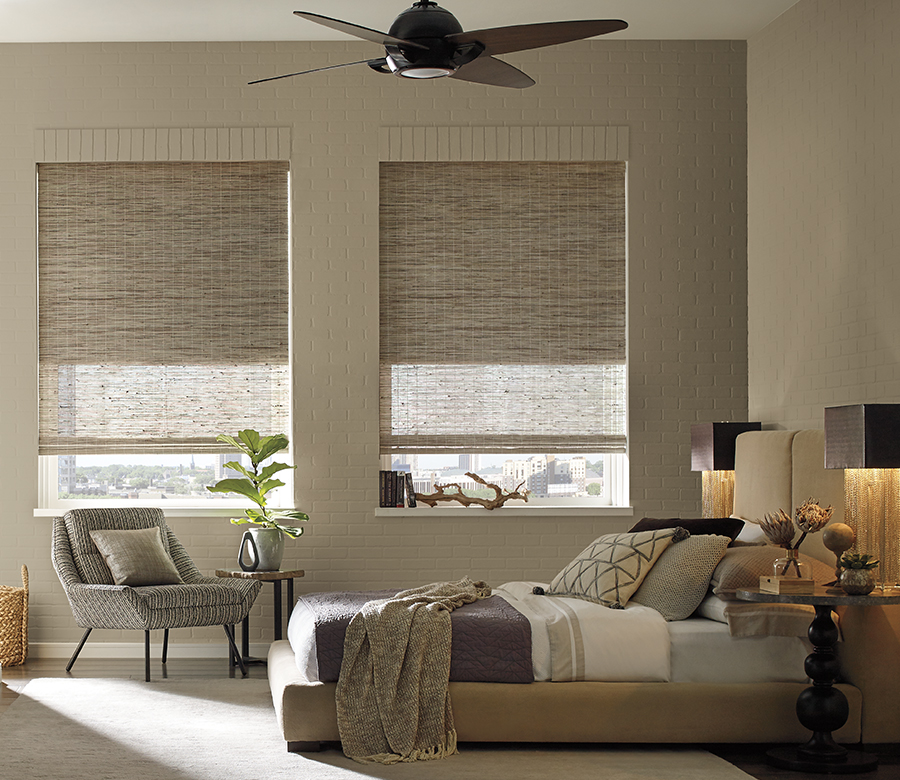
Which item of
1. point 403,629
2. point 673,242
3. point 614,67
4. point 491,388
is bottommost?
point 403,629

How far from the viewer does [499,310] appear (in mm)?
6410

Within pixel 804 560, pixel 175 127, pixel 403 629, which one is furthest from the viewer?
pixel 175 127

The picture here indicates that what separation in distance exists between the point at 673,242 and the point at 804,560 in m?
2.69

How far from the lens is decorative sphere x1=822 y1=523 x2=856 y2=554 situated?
4.04 metres

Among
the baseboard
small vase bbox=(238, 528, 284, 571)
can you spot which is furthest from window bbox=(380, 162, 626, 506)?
the baseboard

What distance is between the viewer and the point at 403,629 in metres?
3.99

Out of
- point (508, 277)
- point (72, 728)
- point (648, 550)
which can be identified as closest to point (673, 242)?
point (508, 277)

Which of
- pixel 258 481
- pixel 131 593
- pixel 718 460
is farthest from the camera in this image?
pixel 258 481

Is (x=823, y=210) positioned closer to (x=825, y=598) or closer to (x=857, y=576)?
(x=857, y=576)

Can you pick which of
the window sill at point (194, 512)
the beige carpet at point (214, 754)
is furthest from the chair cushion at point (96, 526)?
the beige carpet at point (214, 754)

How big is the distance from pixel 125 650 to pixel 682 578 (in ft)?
11.6

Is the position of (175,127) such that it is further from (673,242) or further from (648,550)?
(648,550)

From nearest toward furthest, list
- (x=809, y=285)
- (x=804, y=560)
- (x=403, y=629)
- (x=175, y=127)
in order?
(x=403, y=629), (x=804, y=560), (x=809, y=285), (x=175, y=127)

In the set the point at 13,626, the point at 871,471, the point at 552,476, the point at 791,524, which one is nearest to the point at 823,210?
the point at 871,471
